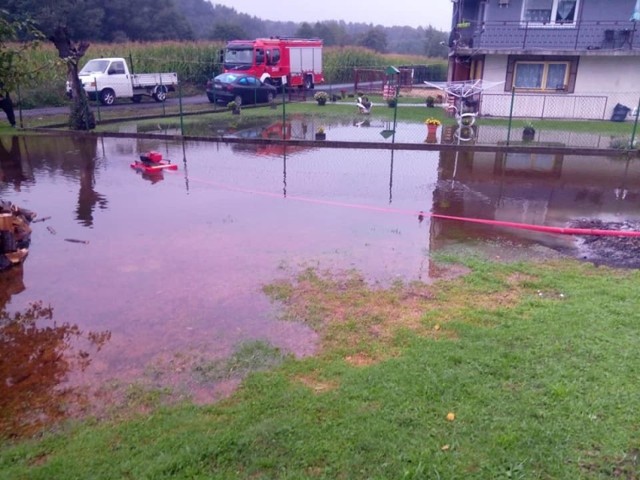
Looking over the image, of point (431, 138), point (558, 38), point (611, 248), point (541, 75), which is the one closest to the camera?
point (611, 248)

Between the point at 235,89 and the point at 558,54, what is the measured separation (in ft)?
47.1

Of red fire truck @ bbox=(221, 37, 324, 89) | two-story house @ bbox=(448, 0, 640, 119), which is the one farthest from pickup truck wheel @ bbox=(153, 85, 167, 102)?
two-story house @ bbox=(448, 0, 640, 119)

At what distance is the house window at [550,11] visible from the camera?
21.9 meters

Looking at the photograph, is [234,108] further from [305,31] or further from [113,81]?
[305,31]

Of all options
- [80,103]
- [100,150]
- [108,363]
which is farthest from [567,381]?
[80,103]

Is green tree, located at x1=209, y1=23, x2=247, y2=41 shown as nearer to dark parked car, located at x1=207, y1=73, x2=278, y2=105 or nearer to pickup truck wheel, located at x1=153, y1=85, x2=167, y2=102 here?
pickup truck wheel, located at x1=153, y1=85, x2=167, y2=102

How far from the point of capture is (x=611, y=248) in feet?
26.3

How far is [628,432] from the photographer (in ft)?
13.0

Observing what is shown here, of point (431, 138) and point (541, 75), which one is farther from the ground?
point (541, 75)

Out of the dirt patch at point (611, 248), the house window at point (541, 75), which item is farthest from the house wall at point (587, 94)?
the dirt patch at point (611, 248)

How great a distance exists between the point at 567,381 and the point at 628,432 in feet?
2.15

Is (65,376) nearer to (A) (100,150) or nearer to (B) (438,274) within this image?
(B) (438,274)

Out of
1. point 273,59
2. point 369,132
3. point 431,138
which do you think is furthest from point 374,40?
point 431,138

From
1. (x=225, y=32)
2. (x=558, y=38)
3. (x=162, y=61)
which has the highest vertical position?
(x=225, y=32)
